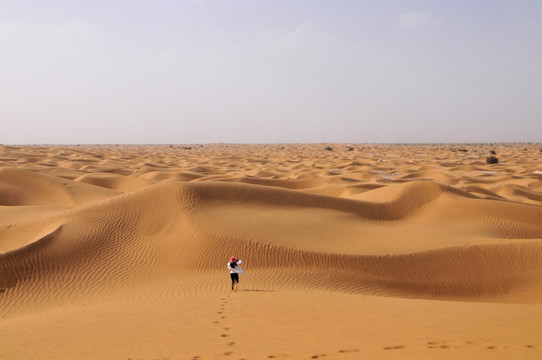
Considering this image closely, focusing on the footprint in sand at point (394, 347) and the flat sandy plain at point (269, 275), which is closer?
the footprint in sand at point (394, 347)

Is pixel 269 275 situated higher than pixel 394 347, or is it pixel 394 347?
pixel 394 347

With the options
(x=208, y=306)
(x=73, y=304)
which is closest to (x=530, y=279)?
(x=208, y=306)

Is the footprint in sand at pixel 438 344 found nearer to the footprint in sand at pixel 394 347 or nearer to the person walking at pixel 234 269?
the footprint in sand at pixel 394 347

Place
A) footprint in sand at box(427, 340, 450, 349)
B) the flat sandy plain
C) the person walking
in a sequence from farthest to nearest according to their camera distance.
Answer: the person walking
the flat sandy plain
footprint in sand at box(427, 340, 450, 349)

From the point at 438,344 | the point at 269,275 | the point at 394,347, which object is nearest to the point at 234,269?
the point at 269,275

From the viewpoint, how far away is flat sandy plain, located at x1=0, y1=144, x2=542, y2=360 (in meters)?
5.71

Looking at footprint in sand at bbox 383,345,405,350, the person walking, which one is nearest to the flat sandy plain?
footprint in sand at bbox 383,345,405,350

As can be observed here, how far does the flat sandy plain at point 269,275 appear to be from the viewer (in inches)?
225

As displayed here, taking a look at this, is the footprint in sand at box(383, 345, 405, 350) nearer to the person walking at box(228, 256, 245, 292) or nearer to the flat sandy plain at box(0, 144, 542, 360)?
the flat sandy plain at box(0, 144, 542, 360)

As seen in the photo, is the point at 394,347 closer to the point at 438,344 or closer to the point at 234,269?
the point at 438,344

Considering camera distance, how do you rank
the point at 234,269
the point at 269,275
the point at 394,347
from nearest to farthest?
the point at 394,347 < the point at 234,269 < the point at 269,275

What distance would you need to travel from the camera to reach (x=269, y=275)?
1055 cm

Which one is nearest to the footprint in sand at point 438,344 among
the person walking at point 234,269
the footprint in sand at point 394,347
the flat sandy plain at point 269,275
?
the flat sandy plain at point 269,275

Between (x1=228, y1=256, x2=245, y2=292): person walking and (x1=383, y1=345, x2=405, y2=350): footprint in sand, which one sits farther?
(x1=228, y1=256, x2=245, y2=292): person walking
